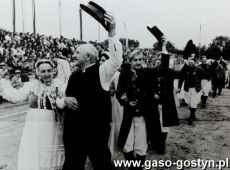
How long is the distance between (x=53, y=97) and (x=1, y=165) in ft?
6.62

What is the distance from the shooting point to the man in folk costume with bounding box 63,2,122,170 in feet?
11.7

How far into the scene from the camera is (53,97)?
3684mm

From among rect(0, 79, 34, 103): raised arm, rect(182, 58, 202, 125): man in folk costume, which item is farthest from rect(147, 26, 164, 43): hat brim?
rect(182, 58, 202, 125): man in folk costume

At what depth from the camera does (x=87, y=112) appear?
Result: 358cm

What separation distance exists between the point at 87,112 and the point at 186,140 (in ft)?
13.0

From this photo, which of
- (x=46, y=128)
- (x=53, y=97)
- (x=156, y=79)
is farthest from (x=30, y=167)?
(x=156, y=79)

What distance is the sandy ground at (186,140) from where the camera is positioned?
585cm

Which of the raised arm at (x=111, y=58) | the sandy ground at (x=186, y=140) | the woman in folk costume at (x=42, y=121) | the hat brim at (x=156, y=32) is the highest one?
the hat brim at (x=156, y=32)

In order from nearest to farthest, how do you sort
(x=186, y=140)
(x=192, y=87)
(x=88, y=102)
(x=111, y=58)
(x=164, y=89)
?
(x=111, y=58), (x=88, y=102), (x=164, y=89), (x=186, y=140), (x=192, y=87)

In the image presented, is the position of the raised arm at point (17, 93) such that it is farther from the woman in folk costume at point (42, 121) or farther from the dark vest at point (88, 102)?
the dark vest at point (88, 102)

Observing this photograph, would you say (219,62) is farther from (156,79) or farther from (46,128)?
(46,128)

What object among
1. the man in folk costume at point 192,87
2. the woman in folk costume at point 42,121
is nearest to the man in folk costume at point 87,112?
the woman in folk costume at point 42,121

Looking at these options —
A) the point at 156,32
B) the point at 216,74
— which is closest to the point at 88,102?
the point at 156,32

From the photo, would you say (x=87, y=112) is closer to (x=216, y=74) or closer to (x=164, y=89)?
(x=164, y=89)
